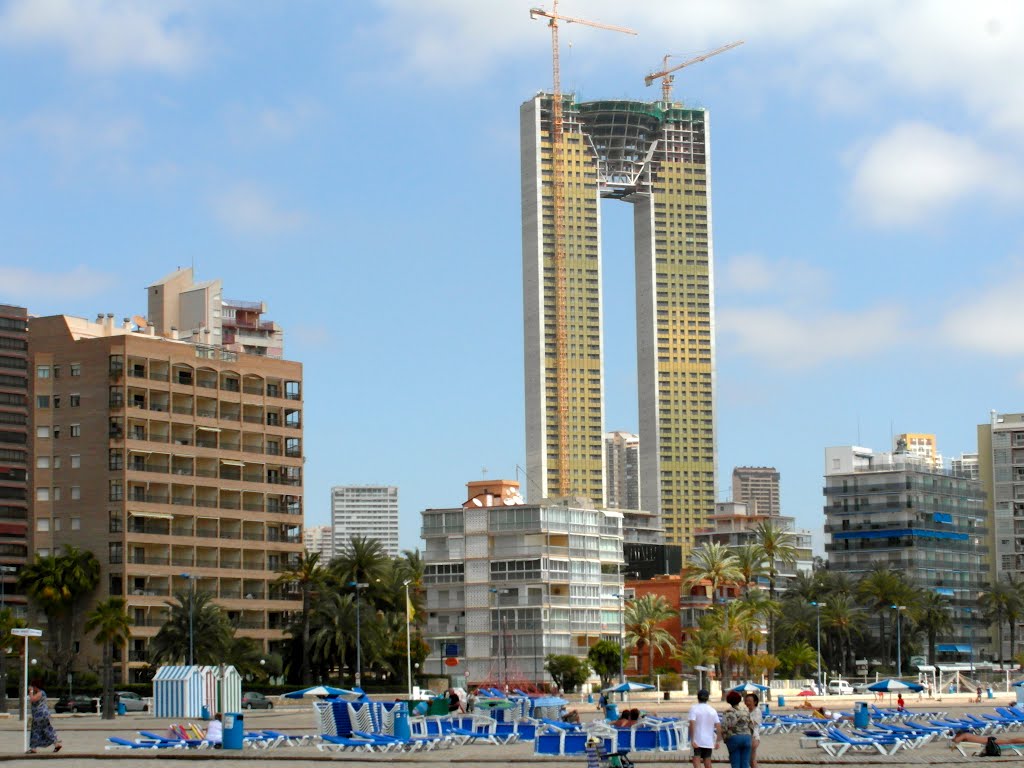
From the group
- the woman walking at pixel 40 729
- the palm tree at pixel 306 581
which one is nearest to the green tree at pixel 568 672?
the palm tree at pixel 306 581

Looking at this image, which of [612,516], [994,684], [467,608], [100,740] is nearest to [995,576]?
[994,684]

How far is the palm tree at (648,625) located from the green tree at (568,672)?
20.5 ft

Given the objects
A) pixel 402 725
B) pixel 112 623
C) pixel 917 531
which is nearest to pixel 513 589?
pixel 112 623

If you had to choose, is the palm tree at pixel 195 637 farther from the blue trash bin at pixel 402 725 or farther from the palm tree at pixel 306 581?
the blue trash bin at pixel 402 725

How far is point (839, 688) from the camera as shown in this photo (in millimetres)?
111062

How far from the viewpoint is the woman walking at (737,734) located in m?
25.6

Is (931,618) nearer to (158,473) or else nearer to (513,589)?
(513,589)

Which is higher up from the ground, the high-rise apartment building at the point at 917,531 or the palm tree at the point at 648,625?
the high-rise apartment building at the point at 917,531

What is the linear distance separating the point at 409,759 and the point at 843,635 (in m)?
109

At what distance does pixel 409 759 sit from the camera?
35.7 meters

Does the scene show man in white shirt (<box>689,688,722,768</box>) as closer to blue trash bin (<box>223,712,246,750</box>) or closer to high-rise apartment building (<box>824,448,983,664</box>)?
blue trash bin (<box>223,712,246,750</box>)

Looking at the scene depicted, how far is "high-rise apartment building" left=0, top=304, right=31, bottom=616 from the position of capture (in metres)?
138

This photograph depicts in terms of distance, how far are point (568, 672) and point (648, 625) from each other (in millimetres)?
9097

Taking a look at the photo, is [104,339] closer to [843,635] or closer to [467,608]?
[467,608]
